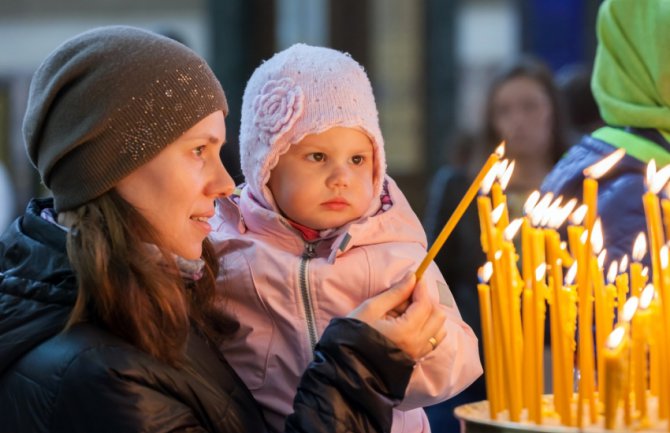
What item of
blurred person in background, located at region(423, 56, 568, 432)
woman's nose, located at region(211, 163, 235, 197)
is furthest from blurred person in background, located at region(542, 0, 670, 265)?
blurred person in background, located at region(423, 56, 568, 432)

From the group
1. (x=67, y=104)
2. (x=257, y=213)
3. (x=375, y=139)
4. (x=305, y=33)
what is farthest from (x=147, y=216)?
(x=305, y=33)

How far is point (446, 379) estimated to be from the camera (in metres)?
2.22

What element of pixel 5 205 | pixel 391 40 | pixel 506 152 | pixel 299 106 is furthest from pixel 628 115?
pixel 391 40

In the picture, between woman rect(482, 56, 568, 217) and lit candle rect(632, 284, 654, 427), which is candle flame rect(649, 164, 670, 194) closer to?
lit candle rect(632, 284, 654, 427)

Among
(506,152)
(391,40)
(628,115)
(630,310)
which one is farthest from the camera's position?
(391,40)

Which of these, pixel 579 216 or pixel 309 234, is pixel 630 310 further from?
pixel 309 234

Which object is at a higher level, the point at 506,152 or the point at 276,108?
the point at 276,108

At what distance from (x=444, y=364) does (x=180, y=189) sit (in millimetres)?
534

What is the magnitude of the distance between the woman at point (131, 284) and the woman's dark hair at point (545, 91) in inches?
105

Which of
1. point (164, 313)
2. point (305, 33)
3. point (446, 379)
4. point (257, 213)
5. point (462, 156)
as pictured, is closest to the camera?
point (164, 313)

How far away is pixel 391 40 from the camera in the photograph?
7773 millimetres

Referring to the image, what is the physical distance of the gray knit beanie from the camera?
2.02 metres

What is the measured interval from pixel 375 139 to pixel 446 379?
47 cm

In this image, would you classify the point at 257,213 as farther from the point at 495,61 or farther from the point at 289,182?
the point at 495,61
